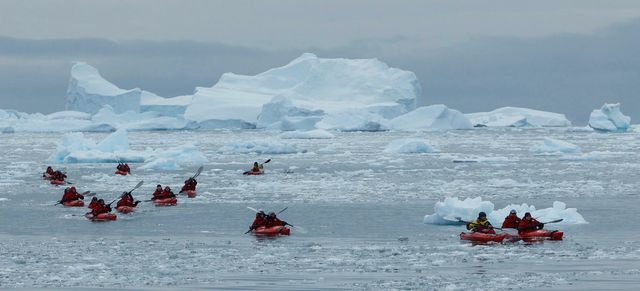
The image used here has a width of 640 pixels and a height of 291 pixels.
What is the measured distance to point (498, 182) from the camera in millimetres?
31344

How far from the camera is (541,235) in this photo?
17891 millimetres

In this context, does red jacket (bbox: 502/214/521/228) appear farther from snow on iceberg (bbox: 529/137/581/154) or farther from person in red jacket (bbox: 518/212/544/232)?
snow on iceberg (bbox: 529/137/581/154)

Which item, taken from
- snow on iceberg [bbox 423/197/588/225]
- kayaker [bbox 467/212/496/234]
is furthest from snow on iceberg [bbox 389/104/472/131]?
kayaker [bbox 467/212/496/234]

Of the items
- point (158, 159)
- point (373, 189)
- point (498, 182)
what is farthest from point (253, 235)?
point (158, 159)

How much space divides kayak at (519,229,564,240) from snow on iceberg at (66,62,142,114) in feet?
275

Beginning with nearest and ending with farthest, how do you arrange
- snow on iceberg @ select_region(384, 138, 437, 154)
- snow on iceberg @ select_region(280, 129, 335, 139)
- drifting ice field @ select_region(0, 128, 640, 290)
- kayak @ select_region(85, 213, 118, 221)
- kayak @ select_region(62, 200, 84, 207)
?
drifting ice field @ select_region(0, 128, 640, 290) < kayak @ select_region(85, 213, 118, 221) < kayak @ select_region(62, 200, 84, 207) < snow on iceberg @ select_region(384, 138, 437, 154) < snow on iceberg @ select_region(280, 129, 335, 139)

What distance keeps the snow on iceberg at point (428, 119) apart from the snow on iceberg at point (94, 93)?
25.5m

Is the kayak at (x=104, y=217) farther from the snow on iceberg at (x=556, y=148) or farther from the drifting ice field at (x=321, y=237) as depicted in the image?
the snow on iceberg at (x=556, y=148)

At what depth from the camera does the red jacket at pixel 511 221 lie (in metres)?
18.4

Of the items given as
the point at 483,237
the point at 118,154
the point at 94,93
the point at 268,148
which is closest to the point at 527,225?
the point at 483,237

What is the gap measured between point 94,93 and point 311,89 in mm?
20606

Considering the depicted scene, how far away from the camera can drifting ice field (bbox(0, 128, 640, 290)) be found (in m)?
13.5

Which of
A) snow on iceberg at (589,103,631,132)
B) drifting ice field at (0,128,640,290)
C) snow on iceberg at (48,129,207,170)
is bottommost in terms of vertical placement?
drifting ice field at (0,128,640,290)

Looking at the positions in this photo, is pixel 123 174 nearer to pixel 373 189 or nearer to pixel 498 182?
pixel 373 189
